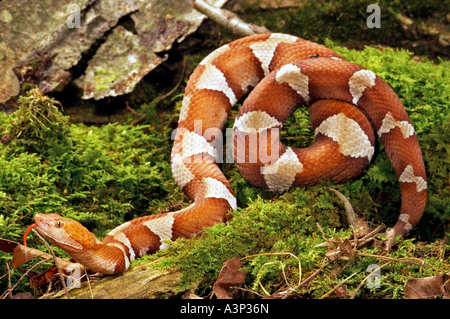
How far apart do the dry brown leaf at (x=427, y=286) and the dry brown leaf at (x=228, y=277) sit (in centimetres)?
102

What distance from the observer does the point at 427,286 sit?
2.65 metres

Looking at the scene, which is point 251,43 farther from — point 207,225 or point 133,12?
point 207,225

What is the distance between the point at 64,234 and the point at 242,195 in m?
1.83

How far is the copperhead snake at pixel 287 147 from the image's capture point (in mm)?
4094

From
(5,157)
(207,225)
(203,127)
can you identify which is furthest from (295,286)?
(5,157)

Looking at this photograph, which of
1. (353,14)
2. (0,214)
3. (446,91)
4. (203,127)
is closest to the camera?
(0,214)

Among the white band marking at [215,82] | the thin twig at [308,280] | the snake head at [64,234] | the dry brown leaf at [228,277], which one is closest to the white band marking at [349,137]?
the white band marking at [215,82]

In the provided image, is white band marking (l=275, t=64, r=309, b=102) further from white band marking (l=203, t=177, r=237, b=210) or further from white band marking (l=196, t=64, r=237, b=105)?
white band marking (l=203, t=177, r=237, b=210)

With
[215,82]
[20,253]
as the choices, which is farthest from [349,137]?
[20,253]

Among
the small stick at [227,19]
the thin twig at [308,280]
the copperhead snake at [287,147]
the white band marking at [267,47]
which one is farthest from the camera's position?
the small stick at [227,19]

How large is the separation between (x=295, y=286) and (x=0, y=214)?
2.69m

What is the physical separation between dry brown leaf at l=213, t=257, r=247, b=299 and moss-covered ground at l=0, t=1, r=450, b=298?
0.37 ft

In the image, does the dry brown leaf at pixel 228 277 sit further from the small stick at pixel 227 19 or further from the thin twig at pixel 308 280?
the small stick at pixel 227 19

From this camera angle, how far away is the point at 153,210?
4645 mm
